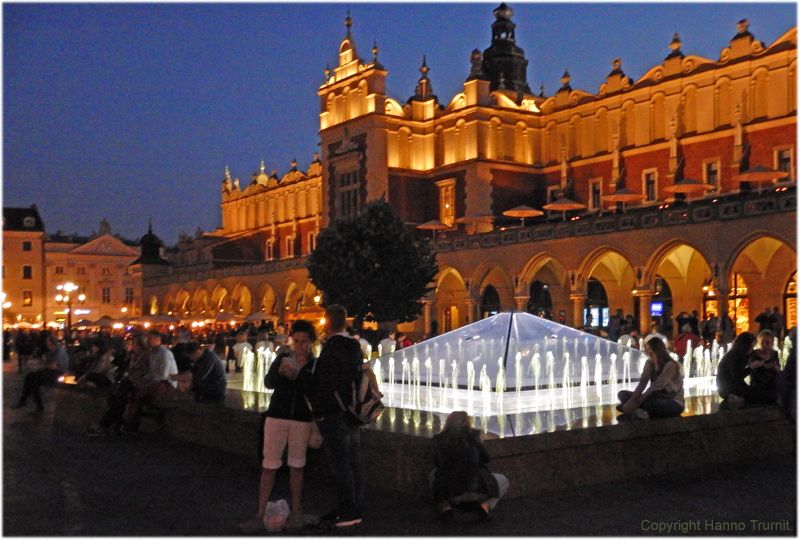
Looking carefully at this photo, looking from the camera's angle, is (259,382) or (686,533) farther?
(259,382)

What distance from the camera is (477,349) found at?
1269 centimetres

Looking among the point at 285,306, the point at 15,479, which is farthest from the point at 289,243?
the point at 15,479

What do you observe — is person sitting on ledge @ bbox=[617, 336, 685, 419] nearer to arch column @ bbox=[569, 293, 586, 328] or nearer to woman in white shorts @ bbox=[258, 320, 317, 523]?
woman in white shorts @ bbox=[258, 320, 317, 523]

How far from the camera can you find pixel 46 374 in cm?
1598

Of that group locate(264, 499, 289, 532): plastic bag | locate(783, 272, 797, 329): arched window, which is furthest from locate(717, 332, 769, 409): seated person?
locate(783, 272, 797, 329): arched window

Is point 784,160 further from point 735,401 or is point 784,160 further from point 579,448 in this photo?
point 579,448

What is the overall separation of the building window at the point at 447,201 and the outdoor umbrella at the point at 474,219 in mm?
1297

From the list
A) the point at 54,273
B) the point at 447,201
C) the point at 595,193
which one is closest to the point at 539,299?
the point at 595,193

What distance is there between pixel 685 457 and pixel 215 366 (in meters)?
5.69

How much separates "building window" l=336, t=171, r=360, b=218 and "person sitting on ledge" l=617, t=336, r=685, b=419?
3422cm

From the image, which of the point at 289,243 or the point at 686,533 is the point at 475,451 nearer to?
the point at 686,533

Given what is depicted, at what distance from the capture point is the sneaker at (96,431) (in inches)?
461

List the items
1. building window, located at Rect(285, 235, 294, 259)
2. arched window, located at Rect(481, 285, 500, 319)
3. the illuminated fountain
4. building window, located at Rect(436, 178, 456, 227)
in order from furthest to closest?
building window, located at Rect(285, 235, 294, 259)
building window, located at Rect(436, 178, 456, 227)
arched window, located at Rect(481, 285, 500, 319)
the illuminated fountain

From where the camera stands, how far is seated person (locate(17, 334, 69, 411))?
51.4ft
